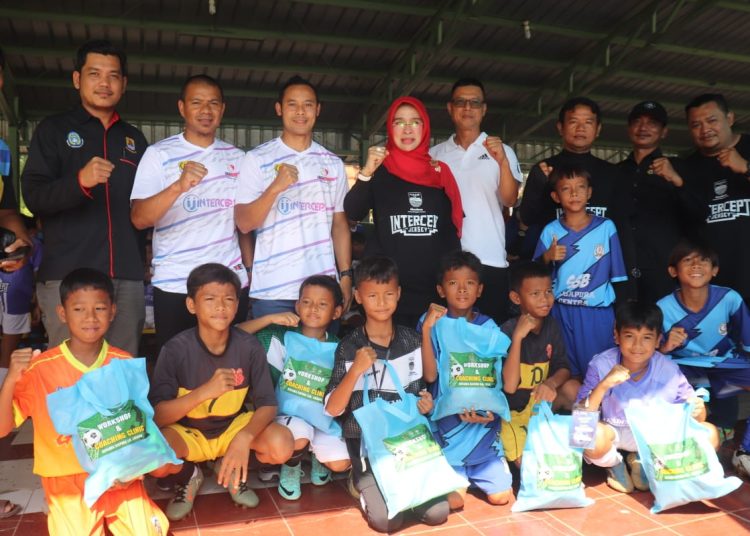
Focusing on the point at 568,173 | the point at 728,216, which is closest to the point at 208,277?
the point at 568,173

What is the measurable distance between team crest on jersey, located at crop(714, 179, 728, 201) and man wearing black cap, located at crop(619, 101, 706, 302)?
0.60 ft

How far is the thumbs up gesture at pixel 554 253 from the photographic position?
3.39 metres

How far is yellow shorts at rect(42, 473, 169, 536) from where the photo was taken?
228 centimetres

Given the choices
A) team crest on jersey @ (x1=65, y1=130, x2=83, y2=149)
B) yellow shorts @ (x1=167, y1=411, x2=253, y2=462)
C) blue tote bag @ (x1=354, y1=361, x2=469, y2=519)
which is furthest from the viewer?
team crest on jersey @ (x1=65, y1=130, x2=83, y2=149)

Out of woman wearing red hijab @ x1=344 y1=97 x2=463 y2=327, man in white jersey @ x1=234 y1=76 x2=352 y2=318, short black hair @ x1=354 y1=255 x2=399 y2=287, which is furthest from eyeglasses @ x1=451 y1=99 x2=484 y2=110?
short black hair @ x1=354 y1=255 x2=399 y2=287

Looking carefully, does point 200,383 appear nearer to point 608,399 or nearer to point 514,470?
point 514,470

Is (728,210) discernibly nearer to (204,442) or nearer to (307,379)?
(307,379)

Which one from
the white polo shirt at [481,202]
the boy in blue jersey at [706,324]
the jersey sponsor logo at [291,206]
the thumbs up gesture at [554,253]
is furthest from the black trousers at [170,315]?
the boy in blue jersey at [706,324]

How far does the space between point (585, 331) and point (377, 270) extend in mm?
1356

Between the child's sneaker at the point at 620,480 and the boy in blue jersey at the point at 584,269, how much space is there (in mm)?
634

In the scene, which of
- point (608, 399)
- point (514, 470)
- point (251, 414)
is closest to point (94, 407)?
point (251, 414)

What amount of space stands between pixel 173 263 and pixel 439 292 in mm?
1359

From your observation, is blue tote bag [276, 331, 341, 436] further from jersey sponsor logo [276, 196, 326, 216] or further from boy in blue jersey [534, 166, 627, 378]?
boy in blue jersey [534, 166, 627, 378]

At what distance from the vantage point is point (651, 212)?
12.8ft
